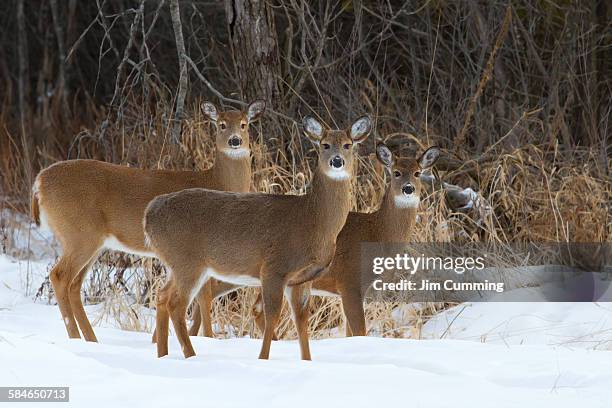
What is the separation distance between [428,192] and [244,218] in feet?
11.5

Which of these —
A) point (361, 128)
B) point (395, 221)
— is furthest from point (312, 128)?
point (395, 221)

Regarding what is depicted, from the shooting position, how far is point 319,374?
18.1 ft

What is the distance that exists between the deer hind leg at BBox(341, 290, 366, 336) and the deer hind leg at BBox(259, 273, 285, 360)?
3.85ft

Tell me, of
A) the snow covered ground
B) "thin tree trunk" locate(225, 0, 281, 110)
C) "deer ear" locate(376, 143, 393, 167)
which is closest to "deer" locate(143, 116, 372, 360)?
the snow covered ground

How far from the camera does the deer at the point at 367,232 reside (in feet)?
24.5

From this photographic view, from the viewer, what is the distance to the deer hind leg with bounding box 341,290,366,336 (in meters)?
7.32

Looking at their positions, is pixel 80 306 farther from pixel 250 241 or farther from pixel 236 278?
pixel 250 241

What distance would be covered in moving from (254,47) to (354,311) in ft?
11.3

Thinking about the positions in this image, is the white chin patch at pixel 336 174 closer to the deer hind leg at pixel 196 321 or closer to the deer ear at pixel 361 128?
the deer ear at pixel 361 128

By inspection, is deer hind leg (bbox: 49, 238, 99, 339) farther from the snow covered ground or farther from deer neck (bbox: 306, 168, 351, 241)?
deer neck (bbox: 306, 168, 351, 241)

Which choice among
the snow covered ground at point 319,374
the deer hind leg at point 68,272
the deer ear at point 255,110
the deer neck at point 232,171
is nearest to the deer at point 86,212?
the deer hind leg at point 68,272

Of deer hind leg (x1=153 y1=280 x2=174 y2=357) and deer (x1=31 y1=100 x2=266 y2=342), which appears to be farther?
deer (x1=31 y1=100 x2=266 y2=342)

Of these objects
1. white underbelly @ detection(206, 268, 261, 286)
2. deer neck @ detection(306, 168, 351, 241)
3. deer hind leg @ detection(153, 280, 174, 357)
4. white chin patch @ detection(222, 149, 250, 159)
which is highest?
white chin patch @ detection(222, 149, 250, 159)

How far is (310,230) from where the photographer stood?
6395mm
